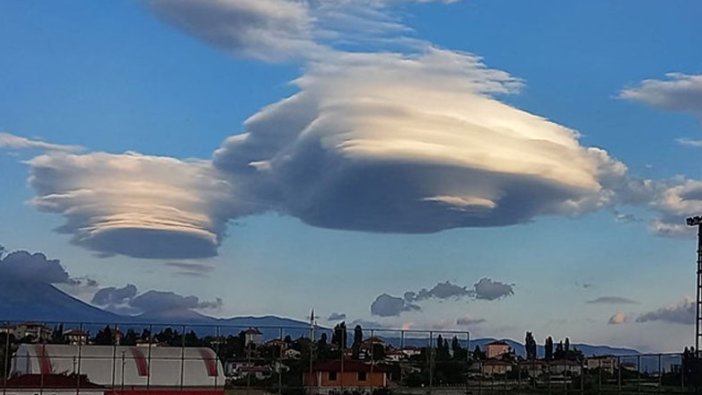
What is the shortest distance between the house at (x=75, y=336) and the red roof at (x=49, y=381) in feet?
10.4

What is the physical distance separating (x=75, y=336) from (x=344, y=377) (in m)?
8.62

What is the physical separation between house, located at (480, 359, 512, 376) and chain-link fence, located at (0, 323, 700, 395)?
0.07 m

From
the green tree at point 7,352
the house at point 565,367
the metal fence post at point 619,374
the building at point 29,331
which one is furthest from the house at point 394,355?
the green tree at point 7,352

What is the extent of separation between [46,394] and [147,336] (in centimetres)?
667

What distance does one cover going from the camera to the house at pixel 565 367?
34.8 meters

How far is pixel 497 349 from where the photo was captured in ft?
139

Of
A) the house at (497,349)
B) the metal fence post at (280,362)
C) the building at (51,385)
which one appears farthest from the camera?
the house at (497,349)

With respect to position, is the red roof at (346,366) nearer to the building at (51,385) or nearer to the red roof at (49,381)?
the building at (51,385)

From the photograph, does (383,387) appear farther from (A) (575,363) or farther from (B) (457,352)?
(A) (575,363)

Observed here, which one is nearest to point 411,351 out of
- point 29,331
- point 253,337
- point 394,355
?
point 394,355

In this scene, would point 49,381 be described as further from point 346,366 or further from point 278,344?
point 346,366

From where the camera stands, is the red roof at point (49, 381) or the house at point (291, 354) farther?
the house at point (291, 354)

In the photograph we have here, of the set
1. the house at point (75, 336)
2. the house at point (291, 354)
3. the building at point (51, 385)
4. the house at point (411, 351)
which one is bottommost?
the building at point (51, 385)

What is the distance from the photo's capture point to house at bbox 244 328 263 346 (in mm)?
34531
